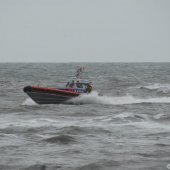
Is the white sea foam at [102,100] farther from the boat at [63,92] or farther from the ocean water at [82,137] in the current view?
the boat at [63,92]

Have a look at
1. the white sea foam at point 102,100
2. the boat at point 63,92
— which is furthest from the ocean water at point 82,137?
the boat at point 63,92

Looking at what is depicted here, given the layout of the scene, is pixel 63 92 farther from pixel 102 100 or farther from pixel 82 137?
pixel 82 137

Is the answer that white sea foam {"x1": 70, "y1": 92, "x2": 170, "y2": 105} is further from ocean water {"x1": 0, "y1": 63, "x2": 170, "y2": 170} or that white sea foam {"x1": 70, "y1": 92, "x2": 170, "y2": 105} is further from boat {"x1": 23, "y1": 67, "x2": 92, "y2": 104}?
boat {"x1": 23, "y1": 67, "x2": 92, "y2": 104}

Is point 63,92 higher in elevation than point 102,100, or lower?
higher

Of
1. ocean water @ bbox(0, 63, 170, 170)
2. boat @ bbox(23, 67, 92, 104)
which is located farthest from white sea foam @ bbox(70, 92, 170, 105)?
boat @ bbox(23, 67, 92, 104)

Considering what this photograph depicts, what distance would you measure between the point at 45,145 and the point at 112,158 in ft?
9.68

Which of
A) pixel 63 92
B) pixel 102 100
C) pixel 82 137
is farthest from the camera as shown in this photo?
pixel 102 100

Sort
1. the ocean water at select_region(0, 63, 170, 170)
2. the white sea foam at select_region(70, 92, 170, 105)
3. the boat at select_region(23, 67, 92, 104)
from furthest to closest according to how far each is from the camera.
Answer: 1. the white sea foam at select_region(70, 92, 170, 105)
2. the boat at select_region(23, 67, 92, 104)
3. the ocean water at select_region(0, 63, 170, 170)

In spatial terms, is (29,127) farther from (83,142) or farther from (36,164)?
(36,164)

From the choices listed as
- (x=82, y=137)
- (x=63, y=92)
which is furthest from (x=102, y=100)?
(x=82, y=137)

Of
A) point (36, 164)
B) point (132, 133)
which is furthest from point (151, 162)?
point (132, 133)

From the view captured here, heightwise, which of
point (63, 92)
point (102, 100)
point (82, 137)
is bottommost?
point (102, 100)

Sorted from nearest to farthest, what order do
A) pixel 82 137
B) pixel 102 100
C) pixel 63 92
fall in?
pixel 82 137
pixel 63 92
pixel 102 100

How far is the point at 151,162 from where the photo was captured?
16484mm
